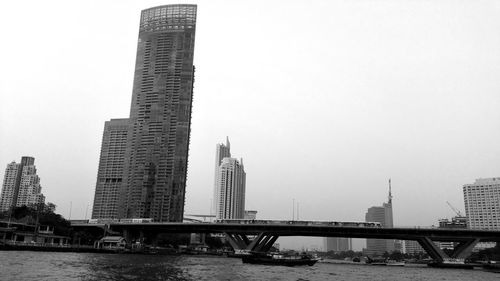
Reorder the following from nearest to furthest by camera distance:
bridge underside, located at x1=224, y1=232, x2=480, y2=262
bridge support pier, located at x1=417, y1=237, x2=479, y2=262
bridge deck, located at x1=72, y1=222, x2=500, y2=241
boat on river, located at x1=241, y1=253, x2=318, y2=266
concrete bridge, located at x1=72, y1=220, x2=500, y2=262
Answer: boat on river, located at x1=241, y1=253, x2=318, y2=266, bridge deck, located at x1=72, y1=222, x2=500, y2=241, concrete bridge, located at x1=72, y1=220, x2=500, y2=262, bridge support pier, located at x1=417, y1=237, x2=479, y2=262, bridge underside, located at x1=224, y1=232, x2=480, y2=262

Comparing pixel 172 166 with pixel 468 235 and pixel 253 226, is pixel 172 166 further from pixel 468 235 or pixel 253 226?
pixel 468 235

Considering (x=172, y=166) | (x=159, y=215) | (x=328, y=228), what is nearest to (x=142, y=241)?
(x=159, y=215)

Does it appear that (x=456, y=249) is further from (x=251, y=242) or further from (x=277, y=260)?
(x=251, y=242)

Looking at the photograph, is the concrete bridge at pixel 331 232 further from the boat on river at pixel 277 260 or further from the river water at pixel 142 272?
the river water at pixel 142 272

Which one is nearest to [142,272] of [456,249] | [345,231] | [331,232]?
[345,231]

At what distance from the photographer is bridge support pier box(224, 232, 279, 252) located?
136125 millimetres

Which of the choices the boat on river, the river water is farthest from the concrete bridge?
the river water

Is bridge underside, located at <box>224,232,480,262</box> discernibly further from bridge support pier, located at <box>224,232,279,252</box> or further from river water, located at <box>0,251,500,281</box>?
river water, located at <box>0,251,500,281</box>

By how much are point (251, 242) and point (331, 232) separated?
2835 cm

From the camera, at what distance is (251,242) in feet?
458

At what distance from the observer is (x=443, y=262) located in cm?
11919

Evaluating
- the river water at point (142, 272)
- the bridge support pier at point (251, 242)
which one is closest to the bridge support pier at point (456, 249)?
the river water at point (142, 272)

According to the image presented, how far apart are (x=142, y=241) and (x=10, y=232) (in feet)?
181

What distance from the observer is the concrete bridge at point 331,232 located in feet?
388
